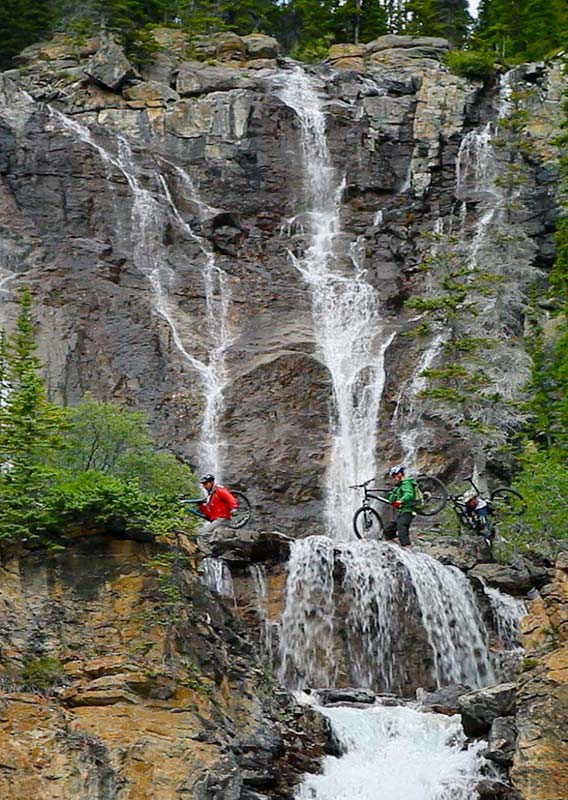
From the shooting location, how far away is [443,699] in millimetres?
17969

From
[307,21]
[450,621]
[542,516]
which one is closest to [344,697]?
[450,621]

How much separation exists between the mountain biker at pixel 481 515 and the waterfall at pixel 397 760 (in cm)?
801

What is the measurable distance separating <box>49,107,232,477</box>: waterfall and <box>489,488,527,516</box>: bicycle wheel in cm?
848

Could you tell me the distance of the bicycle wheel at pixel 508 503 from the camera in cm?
2442

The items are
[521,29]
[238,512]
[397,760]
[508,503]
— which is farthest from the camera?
[521,29]

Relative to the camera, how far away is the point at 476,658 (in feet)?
69.7

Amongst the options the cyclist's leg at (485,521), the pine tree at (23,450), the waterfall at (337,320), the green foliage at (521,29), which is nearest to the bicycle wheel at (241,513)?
the waterfall at (337,320)

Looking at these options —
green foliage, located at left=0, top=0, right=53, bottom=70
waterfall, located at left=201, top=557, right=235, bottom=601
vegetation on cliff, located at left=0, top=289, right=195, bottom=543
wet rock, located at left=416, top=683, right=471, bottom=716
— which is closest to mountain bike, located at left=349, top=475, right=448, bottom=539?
waterfall, located at left=201, top=557, right=235, bottom=601

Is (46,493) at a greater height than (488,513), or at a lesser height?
→ lesser

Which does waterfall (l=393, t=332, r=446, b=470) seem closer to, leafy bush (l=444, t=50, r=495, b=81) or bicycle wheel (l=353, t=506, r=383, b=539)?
bicycle wheel (l=353, t=506, r=383, b=539)

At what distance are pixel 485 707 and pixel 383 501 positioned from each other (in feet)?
27.6

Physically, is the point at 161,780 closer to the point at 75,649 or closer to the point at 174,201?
the point at 75,649

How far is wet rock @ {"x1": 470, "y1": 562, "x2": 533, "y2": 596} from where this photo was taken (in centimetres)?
2212

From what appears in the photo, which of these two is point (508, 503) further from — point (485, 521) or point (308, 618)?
A: point (308, 618)
